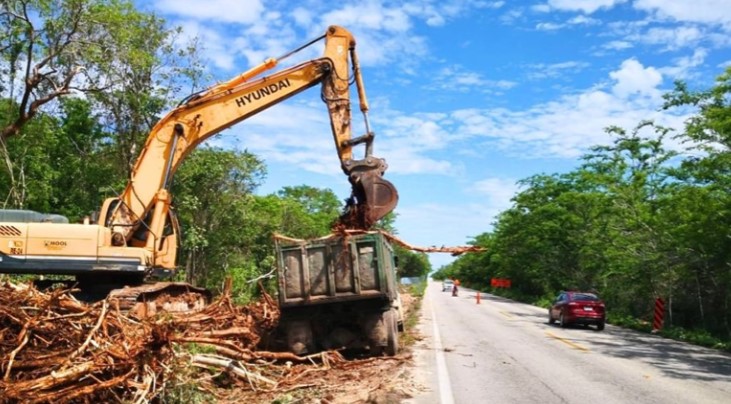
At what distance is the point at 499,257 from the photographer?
73375 millimetres

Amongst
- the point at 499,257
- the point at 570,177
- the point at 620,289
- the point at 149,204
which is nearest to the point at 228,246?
the point at 149,204

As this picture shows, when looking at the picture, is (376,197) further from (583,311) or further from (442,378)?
(583,311)

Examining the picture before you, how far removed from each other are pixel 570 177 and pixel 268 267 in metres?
26.6

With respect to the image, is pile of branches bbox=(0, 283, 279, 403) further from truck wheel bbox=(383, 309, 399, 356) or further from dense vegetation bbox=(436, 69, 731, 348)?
dense vegetation bbox=(436, 69, 731, 348)

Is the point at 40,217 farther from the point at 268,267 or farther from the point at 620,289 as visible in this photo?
the point at 620,289

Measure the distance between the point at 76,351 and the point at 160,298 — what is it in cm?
792

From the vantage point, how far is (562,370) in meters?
12.3

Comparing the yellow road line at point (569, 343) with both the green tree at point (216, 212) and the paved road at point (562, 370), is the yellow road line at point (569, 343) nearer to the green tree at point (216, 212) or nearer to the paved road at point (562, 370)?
the paved road at point (562, 370)

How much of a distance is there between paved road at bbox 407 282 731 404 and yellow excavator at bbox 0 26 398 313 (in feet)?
12.3

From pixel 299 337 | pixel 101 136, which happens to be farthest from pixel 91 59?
pixel 299 337

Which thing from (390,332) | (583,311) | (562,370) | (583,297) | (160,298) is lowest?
(562,370)

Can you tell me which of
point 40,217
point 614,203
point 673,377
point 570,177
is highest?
point 570,177

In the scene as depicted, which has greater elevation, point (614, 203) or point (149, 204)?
point (614, 203)

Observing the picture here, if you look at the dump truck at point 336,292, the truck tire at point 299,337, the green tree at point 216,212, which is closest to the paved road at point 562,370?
the dump truck at point 336,292
